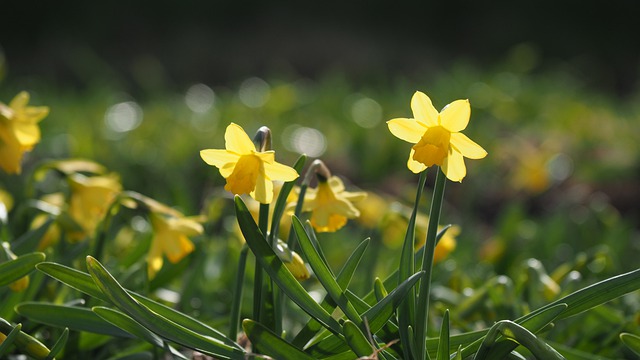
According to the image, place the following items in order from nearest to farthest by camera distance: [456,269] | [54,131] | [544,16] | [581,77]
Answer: [456,269] < [54,131] < [581,77] < [544,16]

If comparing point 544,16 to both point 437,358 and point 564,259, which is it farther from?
point 437,358

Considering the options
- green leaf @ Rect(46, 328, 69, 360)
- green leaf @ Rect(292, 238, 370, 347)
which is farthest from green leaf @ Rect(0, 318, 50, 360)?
green leaf @ Rect(292, 238, 370, 347)

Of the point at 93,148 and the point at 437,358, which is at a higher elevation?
the point at 93,148

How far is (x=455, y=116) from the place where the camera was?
4.29 feet

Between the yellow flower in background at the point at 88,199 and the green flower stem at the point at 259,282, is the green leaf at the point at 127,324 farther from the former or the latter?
the yellow flower in background at the point at 88,199

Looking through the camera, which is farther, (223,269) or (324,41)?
(324,41)

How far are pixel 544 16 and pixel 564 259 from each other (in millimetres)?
9181

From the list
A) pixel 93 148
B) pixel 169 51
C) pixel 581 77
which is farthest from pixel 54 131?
pixel 581 77

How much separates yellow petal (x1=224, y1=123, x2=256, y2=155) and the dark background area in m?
7.35

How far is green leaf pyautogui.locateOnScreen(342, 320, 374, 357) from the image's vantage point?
4.35ft

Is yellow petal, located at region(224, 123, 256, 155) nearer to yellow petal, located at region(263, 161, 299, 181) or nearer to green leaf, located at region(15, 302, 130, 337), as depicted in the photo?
yellow petal, located at region(263, 161, 299, 181)

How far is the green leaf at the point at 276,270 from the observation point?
1.36 m

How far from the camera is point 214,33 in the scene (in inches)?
410

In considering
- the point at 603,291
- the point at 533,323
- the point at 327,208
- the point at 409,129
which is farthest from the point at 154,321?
the point at 603,291
